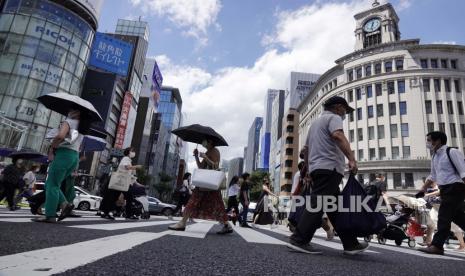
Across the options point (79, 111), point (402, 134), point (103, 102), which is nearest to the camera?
point (79, 111)

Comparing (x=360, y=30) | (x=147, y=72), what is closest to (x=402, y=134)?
(x=360, y=30)

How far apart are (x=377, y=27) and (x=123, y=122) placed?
43.8 m

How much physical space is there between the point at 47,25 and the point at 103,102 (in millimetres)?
12190

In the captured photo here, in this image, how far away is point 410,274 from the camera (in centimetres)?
219

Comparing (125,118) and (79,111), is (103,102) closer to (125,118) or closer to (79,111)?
(125,118)

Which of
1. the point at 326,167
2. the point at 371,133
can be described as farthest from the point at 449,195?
the point at 371,133

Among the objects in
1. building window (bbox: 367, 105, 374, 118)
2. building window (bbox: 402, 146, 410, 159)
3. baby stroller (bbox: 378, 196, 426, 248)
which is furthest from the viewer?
building window (bbox: 367, 105, 374, 118)

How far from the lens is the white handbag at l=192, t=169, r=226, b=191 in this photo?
177 inches

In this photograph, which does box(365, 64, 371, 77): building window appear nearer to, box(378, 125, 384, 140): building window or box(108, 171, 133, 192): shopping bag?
box(378, 125, 384, 140): building window

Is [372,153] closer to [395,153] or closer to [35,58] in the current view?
[395,153]

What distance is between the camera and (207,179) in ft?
14.9

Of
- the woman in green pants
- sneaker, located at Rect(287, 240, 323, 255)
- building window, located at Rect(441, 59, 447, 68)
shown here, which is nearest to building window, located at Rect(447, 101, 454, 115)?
building window, located at Rect(441, 59, 447, 68)

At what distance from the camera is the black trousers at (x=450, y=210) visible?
14.5 ft

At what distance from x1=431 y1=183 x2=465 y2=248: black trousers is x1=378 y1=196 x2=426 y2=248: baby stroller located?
8.27ft
